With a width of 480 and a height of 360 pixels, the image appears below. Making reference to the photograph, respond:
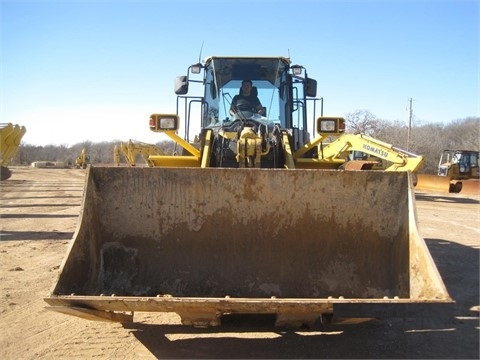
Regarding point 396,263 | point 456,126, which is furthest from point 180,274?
point 456,126

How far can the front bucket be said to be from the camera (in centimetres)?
423

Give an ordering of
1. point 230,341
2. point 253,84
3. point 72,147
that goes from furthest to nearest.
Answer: point 72,147 < point 253,84 < point 230,341

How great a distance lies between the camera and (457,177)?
25.9 metres

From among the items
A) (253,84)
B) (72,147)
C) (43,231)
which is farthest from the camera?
(72,147)

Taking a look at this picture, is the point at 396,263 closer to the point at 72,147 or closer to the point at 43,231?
the point at 43,231

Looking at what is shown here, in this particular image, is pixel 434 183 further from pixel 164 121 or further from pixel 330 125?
pixel 164 121

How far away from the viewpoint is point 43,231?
31.3ft

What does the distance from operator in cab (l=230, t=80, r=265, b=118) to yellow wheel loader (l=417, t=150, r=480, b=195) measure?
19724 mm

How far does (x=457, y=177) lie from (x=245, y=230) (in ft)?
80.2

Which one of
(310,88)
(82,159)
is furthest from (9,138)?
(82,159)

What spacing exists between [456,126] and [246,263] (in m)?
73.3

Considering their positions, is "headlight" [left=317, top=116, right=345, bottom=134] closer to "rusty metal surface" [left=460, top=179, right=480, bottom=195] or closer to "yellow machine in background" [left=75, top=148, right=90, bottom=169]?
"rusty metal surface" [left=460, top=179, right=480, bottom=195]

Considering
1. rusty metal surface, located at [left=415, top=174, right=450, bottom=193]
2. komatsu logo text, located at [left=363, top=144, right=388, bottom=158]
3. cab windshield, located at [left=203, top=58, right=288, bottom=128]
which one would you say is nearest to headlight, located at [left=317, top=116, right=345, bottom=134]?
cab windshield, located at [left=203, top=58, right=288, bottom=128]

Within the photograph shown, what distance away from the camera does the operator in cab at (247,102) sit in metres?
6.46
